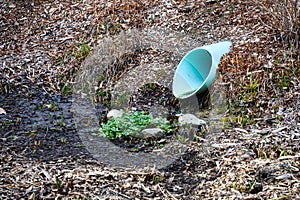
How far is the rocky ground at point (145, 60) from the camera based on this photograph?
3.15 m

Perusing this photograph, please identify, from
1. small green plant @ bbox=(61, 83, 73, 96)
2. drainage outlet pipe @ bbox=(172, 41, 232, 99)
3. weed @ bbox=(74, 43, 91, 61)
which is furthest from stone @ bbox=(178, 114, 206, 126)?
weed @ bbox=(74, 43, 91, 61)

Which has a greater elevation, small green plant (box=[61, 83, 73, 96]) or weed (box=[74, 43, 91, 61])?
weed (box=[74, 43, 91, 61])

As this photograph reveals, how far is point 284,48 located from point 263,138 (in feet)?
3.92

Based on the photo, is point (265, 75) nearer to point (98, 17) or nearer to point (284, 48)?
point (284, 48)

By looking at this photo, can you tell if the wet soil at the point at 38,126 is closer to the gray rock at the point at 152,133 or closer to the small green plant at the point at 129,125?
the small green plant at the point at 129,125

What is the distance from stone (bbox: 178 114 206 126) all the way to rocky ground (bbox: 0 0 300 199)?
0.19 metres

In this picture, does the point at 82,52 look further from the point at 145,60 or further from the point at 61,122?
the point at 61,122

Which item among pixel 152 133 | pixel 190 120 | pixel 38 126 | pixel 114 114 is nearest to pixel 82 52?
pixel 114 114

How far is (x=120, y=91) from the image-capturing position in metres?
4.73

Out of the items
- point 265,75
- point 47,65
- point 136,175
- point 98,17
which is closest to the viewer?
point 136,175

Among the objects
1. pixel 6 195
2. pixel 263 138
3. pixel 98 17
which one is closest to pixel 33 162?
pixel 6 195

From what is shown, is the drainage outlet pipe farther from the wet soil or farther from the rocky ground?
A: the wet soil

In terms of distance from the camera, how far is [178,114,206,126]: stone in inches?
157

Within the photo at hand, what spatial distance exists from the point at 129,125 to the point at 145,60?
3.89 feet
